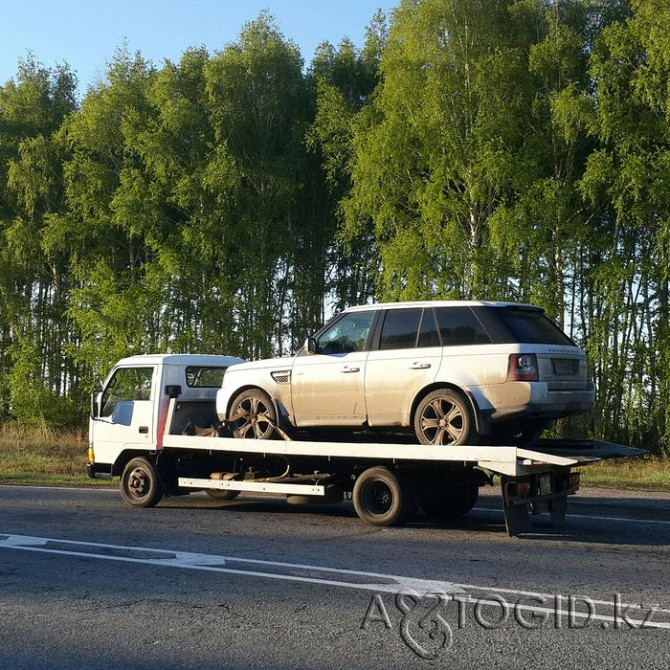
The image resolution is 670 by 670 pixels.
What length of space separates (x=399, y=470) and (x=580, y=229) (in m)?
15.1

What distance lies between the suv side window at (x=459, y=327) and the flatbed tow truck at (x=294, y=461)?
4.21 ft

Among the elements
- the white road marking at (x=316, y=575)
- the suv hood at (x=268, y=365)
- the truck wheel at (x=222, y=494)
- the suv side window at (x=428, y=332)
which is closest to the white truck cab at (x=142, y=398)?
the suv hood at (x=268, y=365)

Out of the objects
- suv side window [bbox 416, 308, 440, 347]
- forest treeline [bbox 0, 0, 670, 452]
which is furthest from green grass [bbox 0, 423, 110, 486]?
suv side window [bbox 416, 308, 440, 347]

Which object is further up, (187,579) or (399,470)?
(399,470)

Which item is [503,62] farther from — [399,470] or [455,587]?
[455,587]

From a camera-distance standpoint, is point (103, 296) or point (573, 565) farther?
point (103, 296)

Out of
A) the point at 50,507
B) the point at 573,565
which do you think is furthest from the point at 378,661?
the point at 50,507

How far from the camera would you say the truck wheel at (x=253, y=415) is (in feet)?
38.7

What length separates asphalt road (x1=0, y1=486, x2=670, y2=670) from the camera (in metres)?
5.61

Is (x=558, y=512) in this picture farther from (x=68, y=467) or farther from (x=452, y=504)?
(x=68, y=467)

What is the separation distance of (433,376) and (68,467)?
14.0m

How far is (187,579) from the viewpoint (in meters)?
7.90

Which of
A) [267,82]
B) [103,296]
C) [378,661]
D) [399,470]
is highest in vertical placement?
[267,82]

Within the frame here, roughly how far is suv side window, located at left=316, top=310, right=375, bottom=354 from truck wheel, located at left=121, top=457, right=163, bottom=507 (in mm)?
3317
